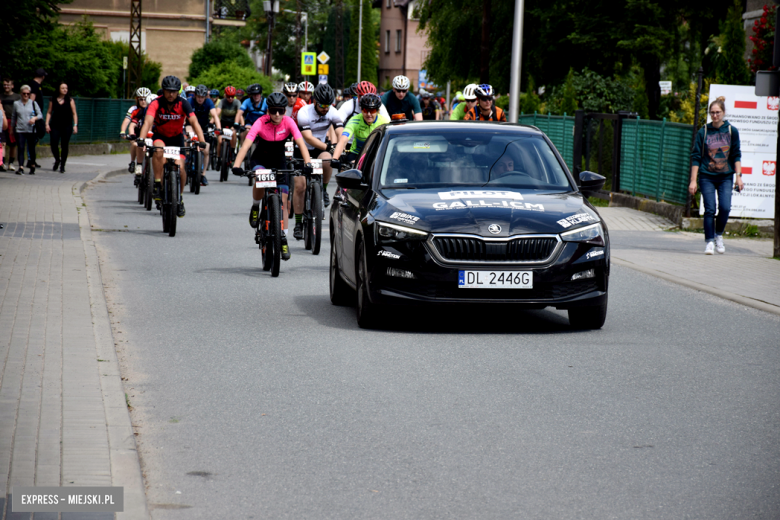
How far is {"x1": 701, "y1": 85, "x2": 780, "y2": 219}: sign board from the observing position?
59.8 ft

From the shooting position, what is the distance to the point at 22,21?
77.9 ft

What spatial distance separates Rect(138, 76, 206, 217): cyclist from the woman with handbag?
401 inches

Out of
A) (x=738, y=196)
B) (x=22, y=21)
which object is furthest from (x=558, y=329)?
(x=22, y=21)

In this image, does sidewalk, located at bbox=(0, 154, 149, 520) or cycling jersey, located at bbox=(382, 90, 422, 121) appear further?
cycling jersey, located at bbox=(382, 90, 422, 121)

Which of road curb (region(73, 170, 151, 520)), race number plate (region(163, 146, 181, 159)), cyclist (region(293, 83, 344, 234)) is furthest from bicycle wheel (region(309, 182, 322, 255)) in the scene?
road curb (region(73, 170, 151, 520))

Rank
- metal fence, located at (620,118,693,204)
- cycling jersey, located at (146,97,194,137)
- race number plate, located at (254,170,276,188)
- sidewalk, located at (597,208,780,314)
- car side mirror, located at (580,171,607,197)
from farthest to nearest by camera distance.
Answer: metal fence, located at (620,118,693,204) → cycling jersey, located at (146,97,194,137) → race number plate, located at (254,170,276,188) → sidewalk, located at (597,208,780,314) → car side mirror, located at (580,171,607,197)

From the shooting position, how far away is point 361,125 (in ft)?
46.4

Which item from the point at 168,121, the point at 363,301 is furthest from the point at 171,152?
the point at 363,301

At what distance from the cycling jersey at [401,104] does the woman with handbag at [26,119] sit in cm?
1175

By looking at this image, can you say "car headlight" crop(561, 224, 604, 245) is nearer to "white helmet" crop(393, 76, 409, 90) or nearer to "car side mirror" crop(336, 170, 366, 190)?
Result: "car side mirror" crop(336, 170, 366, 190)

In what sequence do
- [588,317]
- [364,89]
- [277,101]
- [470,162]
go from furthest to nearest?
[364,89]
[277,101]
[470,162]
[588,317]

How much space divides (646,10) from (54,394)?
27.1 meters

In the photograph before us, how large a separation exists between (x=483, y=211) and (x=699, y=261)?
649cm

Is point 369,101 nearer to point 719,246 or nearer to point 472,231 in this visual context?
point 719,246
